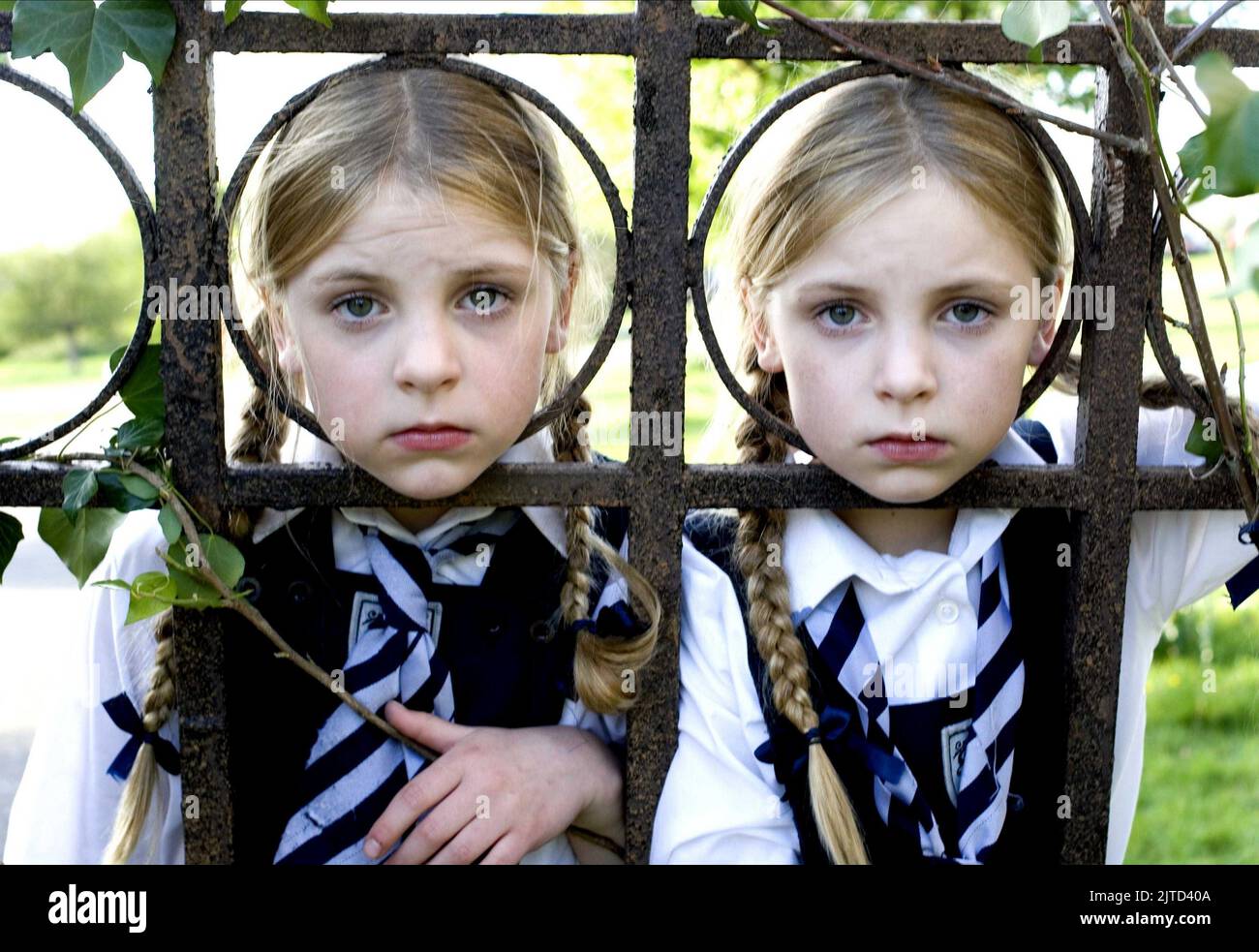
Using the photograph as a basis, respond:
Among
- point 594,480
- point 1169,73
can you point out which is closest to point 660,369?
point 594,480

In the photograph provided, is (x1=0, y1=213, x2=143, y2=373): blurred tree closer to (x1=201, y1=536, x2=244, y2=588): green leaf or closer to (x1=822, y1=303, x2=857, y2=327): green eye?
(x1=201, y1=536, x2=244, y2=588): green leaf

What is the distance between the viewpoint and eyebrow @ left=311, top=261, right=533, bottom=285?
A: 4.60ft

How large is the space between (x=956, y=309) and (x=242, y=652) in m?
0.96

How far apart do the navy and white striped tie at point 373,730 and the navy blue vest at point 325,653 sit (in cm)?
2

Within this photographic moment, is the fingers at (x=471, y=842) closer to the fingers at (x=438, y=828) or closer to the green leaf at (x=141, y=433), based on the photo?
the fingers at (x=438, y=828)

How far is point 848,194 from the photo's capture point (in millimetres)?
1460

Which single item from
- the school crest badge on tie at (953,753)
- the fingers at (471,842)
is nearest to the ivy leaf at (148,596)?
the fingers at (471,842)

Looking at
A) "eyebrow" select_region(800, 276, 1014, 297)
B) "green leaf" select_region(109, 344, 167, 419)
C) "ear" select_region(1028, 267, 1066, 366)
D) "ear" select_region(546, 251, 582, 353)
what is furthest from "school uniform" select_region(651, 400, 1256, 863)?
"green leaf" select_region(109, 344, 167, 419)

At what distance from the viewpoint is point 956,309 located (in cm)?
146

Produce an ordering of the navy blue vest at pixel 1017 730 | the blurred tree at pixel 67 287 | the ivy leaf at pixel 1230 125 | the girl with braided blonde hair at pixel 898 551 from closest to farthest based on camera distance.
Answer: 1. the ivy leaf at pixel 1230 125
2. the girl with braided blonde hair at pixel 898 551
3. the navy blue vest at pixel 1017 730
4. the blurred tree at pixel 67 287

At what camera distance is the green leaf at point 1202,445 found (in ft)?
4.75

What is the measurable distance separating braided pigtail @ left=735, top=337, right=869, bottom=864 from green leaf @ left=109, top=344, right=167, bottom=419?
677mm

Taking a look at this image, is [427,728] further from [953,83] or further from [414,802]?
[953,83]

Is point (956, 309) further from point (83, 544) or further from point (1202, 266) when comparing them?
point (1202, 266)
